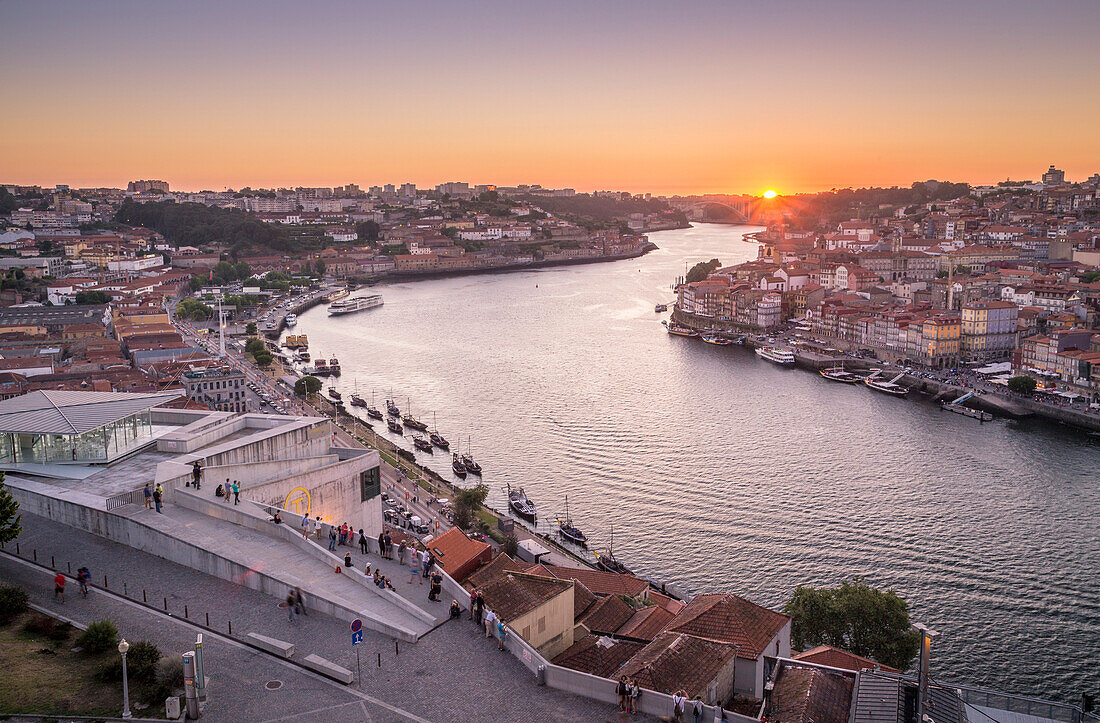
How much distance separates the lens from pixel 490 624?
9.22 ft

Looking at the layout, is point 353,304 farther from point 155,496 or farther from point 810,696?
point 810,696

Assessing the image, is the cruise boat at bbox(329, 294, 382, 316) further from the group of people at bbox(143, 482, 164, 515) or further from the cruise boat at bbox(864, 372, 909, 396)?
the group of people at bbox(143, 482, 164, 515)

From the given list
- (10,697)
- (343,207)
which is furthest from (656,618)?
(343,207)

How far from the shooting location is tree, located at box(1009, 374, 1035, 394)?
1238 cm

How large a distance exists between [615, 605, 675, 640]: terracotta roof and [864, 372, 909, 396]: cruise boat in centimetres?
1013

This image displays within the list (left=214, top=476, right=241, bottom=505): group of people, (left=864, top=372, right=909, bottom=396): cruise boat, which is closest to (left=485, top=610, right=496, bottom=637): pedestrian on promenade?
(left=214, top=476, right=241, bottom=505): group of people

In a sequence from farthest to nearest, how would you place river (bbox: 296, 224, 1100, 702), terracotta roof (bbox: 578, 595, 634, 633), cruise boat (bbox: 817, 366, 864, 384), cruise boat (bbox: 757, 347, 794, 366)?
1. cruise boat (bbox: 757, 347, 794, 366)
2. cruise boat (bbox: 817, 366, 864, 384)
3. river (bbox: 296, 224, 1100, 702)
4. terracotta roof (bbox: 578, 595, 634, 633)

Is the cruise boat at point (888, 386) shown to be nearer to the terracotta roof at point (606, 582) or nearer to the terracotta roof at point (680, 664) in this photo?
the terracotta roof at point (606, 582)

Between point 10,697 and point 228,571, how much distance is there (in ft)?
2.78

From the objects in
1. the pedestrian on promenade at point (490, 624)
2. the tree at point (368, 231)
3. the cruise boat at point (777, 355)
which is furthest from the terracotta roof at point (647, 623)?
the tree at point (368, 231)

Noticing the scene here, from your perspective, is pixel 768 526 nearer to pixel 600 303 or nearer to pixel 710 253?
pixel 600 303

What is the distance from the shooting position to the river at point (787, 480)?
6.11 m

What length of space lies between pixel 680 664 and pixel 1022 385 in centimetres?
1136

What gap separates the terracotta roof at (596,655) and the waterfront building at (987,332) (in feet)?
45.4
